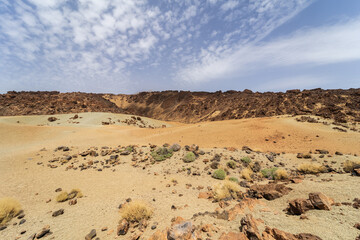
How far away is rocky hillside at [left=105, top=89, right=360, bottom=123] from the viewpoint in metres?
23.4

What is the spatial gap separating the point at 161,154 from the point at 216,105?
40.3m

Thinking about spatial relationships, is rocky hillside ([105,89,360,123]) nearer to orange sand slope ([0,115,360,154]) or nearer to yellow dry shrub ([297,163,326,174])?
orange sand slope ([0,115,360,154])

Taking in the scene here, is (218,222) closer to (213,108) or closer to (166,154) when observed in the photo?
(166,154)

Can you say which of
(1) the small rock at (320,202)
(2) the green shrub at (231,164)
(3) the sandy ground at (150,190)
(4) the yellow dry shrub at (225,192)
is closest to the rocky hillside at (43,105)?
(3) the sandy ground at (150,190)

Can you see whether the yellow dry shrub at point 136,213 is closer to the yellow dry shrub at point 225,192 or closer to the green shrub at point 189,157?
the yellow dry shrub at point 225,192

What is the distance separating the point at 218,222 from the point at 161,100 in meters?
66.9

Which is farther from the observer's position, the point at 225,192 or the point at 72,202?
the point at 72,202

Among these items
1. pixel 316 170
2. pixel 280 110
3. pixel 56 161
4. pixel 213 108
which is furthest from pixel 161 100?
pixel 316 170

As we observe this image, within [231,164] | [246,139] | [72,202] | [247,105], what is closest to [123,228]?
[72,202]

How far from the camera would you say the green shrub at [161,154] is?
9195 millimetres

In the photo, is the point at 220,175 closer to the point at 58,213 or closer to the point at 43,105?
the point at 58,213

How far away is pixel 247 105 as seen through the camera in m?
36.0

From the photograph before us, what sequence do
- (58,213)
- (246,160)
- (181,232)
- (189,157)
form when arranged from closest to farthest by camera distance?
(181,232) → (58,213) → (246,160) → (189,157)

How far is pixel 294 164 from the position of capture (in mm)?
8492
